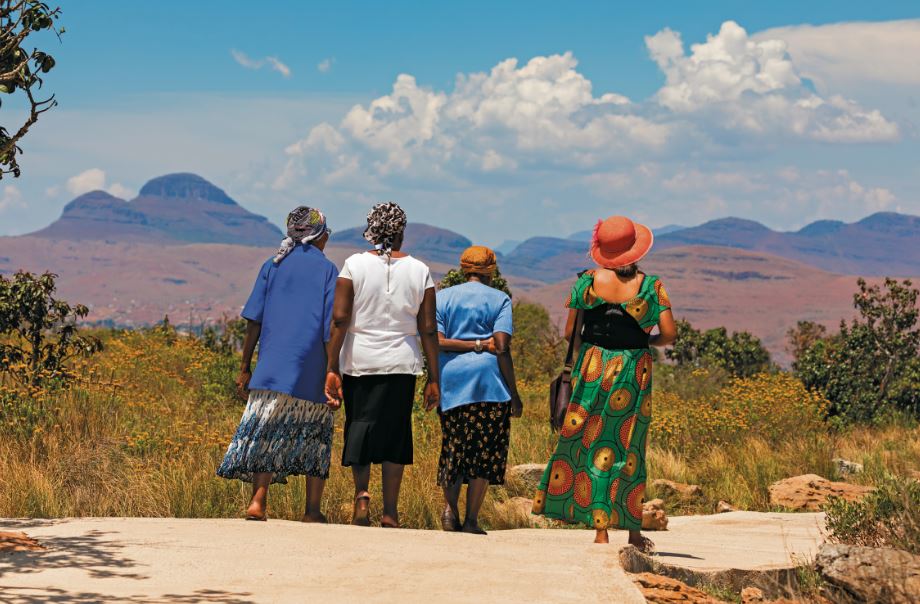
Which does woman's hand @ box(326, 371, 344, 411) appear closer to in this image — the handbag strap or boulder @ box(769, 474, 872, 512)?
the handbag strap

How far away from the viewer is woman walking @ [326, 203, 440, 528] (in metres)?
8.03

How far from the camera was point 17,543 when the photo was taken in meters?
6.77

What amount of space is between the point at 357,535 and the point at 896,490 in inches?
152

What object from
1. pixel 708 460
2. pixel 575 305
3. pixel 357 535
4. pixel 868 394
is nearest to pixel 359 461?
pixel 357 535

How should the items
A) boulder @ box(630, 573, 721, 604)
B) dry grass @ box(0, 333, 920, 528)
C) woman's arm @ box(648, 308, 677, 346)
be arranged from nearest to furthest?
boulder @ box(630, 573, 721, 604)
woman's arm @ box(648, 308, 677, 346)
dry grass @ box(0, 333, 920, 528)

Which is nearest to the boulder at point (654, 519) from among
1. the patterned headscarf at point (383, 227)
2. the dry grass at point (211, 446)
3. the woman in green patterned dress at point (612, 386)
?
the dry grass at point (211, 446)

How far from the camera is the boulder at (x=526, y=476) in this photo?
1128cm

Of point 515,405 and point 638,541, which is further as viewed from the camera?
point 515,405

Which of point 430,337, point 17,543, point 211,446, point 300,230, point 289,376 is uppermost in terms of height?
point 300,230

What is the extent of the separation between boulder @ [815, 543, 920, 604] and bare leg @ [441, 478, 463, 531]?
257 cm

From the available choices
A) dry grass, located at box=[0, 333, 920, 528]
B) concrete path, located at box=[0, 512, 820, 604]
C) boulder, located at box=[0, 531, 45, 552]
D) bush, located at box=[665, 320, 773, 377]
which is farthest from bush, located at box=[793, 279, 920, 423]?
boulder, located at box=[0, 531, 45, 552]

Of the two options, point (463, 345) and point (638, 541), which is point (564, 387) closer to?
point (463, 345)

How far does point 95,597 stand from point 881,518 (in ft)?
17.7

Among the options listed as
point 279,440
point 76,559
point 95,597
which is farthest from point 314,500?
point 95,597
